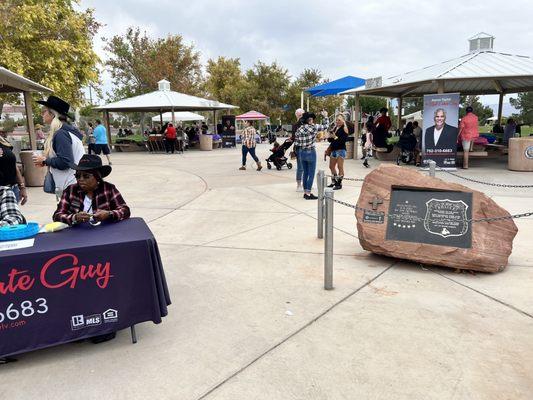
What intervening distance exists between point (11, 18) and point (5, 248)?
16.3 meters

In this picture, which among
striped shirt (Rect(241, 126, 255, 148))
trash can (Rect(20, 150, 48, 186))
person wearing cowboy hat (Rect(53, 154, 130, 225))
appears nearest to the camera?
person wearing cowboy hat (Rect(53, 154, 130, 225))

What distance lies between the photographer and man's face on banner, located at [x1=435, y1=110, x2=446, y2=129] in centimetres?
1225

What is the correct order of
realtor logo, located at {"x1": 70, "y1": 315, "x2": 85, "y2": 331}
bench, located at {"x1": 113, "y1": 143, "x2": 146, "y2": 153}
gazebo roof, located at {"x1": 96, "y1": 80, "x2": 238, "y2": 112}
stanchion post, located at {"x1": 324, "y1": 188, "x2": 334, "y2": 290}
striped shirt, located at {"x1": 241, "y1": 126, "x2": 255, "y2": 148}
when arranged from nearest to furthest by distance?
realtor logo, located at {"x1": 70, "y1": 315, "x2": 85, "y2": 331} < stanchion post, located at {"x1": 324, "y1": 188, "x2": 334, "y2": 290} < striped shirt, located at {"x1": 241, "y1": 126, "x2": 255, "y2": 148} < gazebo roof, located at {"x1": 96, "y1": 80, "x2": 238, "y2": 112} < bench, located at {"x1": 113, "y1": 143, "x2": 146, "y2": 153}

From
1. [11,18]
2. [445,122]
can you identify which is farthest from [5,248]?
[11,18]

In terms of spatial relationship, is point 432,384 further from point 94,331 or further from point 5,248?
point 5,248

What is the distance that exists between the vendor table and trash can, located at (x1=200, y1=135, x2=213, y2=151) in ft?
69.4

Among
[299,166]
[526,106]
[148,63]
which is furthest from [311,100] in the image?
[526,106]

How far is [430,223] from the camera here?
468 centimetres

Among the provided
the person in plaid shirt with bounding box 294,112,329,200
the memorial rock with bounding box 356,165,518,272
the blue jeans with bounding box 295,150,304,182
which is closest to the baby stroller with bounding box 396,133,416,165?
the blue jeans with bounding box 295,150,304,182

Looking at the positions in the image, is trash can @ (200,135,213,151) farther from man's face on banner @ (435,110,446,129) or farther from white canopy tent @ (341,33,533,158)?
man's face on banner @ (435,110,446,129)

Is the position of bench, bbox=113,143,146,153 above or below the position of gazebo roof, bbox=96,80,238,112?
below

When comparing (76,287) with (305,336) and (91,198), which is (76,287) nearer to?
(91,198)

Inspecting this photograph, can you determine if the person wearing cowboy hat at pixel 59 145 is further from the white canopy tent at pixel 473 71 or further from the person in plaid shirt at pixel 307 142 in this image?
the white canopy tent at pixel 473 71

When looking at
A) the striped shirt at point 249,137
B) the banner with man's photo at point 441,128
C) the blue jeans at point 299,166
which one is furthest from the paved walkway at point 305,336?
the striped shirt at point 249,137
